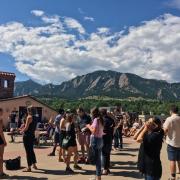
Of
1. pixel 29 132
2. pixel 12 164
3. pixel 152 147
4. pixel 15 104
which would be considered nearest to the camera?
pixel 152 147

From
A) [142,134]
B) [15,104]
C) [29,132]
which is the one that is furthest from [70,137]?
[15,104]

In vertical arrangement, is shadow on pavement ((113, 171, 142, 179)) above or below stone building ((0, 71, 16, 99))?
below

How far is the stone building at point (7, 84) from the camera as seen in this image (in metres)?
38.7

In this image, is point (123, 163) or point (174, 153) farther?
point (123, 163)

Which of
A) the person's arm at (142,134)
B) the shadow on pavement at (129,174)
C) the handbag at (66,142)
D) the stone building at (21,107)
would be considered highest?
the stone building at (21,107)

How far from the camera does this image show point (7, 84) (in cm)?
3938

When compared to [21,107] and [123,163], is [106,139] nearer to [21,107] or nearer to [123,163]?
[123,163]

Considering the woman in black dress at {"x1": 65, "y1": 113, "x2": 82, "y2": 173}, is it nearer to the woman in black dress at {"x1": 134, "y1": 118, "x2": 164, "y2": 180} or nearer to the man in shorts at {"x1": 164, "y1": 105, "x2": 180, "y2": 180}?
the man in shorts at {"x1": 164, "y1": 105, "x2": 180, "y2": 180}

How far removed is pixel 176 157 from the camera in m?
10.4

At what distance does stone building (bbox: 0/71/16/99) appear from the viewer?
3872 centimetres

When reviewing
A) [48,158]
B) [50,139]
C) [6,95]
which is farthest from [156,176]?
[6,95]

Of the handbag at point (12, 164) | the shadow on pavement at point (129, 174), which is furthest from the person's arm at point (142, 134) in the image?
the handbag at point (12, 164)

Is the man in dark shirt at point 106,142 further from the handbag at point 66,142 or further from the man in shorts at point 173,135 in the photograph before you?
the man in shorts at point 173,135

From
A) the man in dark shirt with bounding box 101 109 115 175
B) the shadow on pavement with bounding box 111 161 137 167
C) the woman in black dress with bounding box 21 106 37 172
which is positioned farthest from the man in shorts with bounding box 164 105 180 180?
the woman in black dress with bounding box 21 106 37 172
